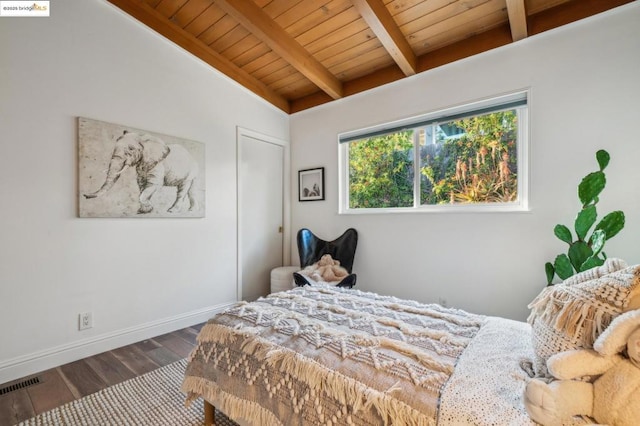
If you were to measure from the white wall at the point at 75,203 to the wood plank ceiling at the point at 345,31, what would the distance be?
30cm

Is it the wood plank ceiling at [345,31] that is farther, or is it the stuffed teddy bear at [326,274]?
Answer: the stuffed teddy bear at [326,274]

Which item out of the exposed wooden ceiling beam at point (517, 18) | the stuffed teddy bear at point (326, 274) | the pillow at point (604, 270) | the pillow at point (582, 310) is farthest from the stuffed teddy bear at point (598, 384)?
the exposed wooden ceiling beam at point (517, 18)

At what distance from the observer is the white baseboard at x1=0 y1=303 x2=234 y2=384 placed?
1.98 meters

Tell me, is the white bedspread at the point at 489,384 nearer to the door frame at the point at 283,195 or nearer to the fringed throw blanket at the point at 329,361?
the fringed throw blanket at the point at 329,361

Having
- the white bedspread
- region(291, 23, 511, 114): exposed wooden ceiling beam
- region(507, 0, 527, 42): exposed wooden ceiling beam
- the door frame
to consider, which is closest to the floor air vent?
the door frame

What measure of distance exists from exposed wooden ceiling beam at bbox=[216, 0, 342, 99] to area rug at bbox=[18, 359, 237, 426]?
2788 mm

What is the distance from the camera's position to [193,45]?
2953mm

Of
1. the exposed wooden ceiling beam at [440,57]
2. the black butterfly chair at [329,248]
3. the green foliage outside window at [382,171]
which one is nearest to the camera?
the exposed wooden ceiling beam at [440,57]

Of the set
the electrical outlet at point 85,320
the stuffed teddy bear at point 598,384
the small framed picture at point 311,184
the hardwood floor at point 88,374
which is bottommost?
the hardwood floor at point 88,374

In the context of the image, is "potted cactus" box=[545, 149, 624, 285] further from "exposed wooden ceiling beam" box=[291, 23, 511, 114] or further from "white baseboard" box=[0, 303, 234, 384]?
"white baseboard" box=[0, 303, 234, 384]

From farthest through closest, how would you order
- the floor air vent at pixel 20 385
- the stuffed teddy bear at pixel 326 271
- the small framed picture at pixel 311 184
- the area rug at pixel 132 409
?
the small framed picture at pixel 311 184
the stuffed teddy bear at pixel 326 271
the floor air vent at pixel 20 385
the area rug at pixel 132 409

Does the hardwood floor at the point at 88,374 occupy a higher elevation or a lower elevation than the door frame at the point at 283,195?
lower

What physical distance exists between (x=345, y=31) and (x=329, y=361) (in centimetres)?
273

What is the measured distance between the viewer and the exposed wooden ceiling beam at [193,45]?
2.57m
